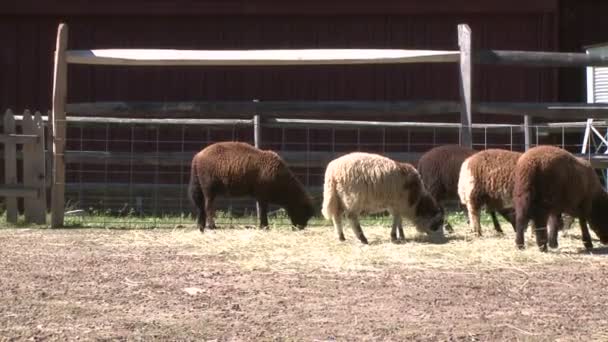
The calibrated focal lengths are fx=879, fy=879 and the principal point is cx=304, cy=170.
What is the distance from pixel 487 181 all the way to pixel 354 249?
1.84m

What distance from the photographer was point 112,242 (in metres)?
9.55

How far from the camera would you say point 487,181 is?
959cm

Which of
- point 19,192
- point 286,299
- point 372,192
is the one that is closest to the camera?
point 286,299

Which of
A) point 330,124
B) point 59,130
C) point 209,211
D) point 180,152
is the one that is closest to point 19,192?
point 59,130

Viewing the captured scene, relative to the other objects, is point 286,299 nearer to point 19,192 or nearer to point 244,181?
point 244,181

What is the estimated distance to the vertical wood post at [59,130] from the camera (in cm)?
1095

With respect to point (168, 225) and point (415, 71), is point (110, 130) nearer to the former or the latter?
point (168, 225)

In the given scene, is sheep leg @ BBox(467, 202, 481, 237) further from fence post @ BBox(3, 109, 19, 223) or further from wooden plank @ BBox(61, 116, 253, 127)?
fence post @ BBox(3, 109, 19, 223)

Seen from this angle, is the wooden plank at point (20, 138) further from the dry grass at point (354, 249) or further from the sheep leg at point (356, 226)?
the sheep leg at point (356, 226)

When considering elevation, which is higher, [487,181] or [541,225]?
[487,181]

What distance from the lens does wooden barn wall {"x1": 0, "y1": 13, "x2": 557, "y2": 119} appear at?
1454 cm

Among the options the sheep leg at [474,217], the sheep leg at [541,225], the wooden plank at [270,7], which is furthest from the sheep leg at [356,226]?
the wooden plank at [270,7]

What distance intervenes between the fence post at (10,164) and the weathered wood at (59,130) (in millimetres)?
814

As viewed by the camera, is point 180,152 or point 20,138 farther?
point 180,152
